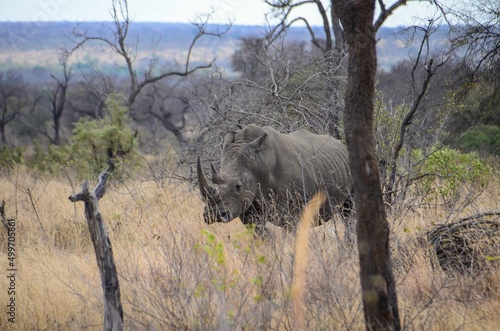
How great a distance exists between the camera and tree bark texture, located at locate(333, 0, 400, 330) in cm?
431

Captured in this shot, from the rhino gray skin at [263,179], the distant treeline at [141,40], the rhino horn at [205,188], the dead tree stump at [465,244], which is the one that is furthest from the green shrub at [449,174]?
the distant treeline at [141,40]

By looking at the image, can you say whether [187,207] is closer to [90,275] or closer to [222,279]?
[90,275]

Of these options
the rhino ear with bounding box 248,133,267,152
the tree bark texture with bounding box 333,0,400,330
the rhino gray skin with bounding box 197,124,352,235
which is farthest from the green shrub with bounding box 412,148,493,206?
the tree bark texture with bounding box 333,0,400,330

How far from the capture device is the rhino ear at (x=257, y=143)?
7.23m

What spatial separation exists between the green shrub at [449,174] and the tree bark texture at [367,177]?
4.67 meters

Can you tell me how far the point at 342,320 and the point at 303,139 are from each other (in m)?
→ 3.80

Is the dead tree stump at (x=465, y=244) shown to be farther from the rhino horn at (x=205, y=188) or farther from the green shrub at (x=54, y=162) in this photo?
the green shrub at (x=54, y=162)

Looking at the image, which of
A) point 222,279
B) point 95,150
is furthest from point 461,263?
point 95,150

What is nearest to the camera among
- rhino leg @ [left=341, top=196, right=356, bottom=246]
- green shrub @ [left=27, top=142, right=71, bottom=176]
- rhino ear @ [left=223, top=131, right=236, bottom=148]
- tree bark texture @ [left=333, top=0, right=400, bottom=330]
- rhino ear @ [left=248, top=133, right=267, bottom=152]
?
tree bark texture @ [left=333, top=0, right=400, bottom=330]

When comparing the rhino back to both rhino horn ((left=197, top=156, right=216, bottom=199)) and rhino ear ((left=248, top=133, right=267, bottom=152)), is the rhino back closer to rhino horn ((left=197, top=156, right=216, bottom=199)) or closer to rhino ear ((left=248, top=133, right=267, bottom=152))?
rhino ear ((left=248, top=133, right=267, bottom=152))

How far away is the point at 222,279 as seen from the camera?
5133 mm

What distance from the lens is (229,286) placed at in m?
5.09

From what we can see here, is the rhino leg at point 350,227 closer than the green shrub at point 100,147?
Yes

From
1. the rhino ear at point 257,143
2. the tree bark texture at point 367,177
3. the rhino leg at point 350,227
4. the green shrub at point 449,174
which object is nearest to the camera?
the tree bark texture at point 367,177
